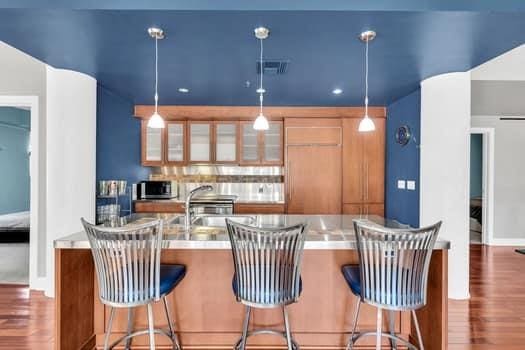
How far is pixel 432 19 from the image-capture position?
2088mm

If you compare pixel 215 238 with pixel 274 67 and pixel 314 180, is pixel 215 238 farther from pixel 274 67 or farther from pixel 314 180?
pixel 314 180

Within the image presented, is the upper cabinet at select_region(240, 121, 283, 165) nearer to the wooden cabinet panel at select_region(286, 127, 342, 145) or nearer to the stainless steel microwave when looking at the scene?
the wooden cabinet panel at select_region(286, 127, 342, 145)

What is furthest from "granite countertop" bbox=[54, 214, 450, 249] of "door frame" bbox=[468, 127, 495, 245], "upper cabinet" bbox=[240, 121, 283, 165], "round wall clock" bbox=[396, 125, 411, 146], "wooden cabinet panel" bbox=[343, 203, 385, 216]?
"door frame" bbox=[468, 127, 495, 245]

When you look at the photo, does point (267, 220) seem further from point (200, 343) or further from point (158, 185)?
point (158, 185)

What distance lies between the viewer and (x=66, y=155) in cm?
319

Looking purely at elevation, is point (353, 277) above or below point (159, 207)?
below

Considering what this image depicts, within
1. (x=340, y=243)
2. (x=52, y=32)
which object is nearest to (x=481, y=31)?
(x=340, y=243)

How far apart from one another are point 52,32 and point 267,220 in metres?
2.12

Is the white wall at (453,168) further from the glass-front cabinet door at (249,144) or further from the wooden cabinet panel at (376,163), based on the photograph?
the glass-front cabinet door at (249,144)

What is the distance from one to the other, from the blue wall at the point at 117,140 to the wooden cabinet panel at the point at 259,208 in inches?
62.4

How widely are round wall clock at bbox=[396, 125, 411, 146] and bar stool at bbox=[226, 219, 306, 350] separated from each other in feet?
9.20

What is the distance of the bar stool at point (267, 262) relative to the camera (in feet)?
5.53

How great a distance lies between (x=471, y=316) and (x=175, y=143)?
13.6 feet

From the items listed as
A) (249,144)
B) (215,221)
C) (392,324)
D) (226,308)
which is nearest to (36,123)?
(215,221)
